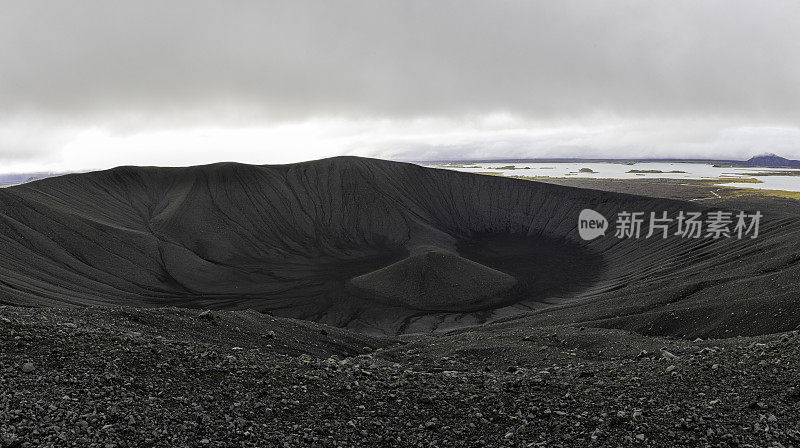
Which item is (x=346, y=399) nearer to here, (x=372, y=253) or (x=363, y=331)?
(x=363, y=331)

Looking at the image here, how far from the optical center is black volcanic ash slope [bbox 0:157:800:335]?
22.2m

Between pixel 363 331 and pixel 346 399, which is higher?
pixel 346 399

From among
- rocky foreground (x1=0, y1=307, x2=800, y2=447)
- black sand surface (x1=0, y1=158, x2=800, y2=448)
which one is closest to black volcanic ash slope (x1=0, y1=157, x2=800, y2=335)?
black sand surface (x1=0, y1=158, x2=800, y2=448)

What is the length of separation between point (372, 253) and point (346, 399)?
1563 inches

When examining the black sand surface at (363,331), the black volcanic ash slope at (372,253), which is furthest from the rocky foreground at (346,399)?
the black volcanic ash slope at (372,253)

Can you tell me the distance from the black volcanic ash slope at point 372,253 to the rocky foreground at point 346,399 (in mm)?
9526

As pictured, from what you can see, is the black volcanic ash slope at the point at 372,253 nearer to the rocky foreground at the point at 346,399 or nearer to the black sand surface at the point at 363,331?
the black sand surface at the point at 363,331

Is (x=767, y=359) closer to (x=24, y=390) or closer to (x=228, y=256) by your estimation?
(x=24, y=390)

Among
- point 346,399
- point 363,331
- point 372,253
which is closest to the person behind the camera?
point 346,399

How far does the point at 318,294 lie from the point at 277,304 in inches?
131

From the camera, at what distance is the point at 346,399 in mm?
7246

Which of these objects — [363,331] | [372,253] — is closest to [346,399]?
[363,331]

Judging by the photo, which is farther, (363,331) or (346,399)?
(363,331)

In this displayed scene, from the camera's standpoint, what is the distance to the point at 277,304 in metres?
32.1
